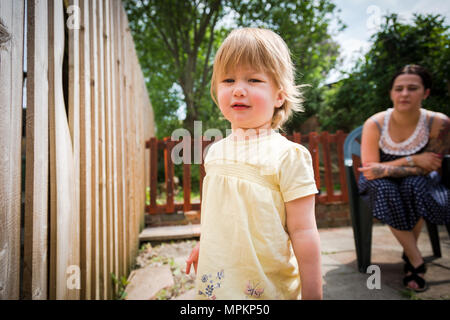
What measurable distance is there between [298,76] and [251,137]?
445mm

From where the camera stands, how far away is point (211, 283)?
0.77 metres

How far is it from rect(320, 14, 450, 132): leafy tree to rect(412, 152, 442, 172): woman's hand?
349 millimetres

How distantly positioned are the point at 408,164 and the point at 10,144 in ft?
7.18

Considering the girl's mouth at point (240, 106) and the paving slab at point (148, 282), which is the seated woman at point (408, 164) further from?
the paving slab at point (148, 282)

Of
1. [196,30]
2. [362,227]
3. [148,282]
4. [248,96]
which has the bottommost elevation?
[148,282]

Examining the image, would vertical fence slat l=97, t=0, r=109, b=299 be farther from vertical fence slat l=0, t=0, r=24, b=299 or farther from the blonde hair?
the blonde hair

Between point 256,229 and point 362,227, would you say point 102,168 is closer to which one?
point 256,229

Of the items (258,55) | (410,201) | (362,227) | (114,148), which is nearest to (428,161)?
(410,201)

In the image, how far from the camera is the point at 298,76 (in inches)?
43.8

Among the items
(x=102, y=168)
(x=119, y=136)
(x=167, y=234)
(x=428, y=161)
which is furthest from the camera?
(x=167, y=234)

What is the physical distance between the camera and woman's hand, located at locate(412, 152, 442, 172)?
1.65m

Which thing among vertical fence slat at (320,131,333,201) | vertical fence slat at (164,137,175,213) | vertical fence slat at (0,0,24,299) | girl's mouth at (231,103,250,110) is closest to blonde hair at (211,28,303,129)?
girl's mouth at (231,103,250,110)

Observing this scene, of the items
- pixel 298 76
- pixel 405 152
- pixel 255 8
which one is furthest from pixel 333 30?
pixel 298 76
